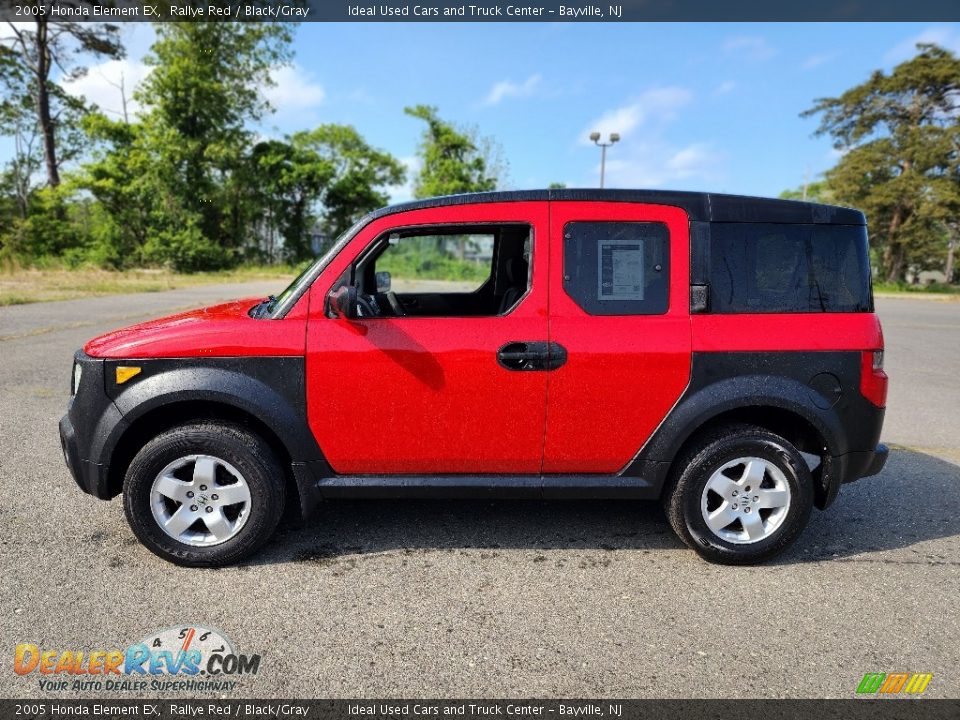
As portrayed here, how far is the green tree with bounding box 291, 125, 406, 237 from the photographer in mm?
42438

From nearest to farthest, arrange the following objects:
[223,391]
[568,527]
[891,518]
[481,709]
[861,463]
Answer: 1. [481,709]
2. [223,391]
3. [861,463]
4. [568,527]
5. [891,518]

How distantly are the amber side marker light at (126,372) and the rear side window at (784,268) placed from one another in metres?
2.83

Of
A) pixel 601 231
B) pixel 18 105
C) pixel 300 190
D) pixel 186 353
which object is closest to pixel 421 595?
pixel 186 353

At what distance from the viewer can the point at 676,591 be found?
2922 millimetres

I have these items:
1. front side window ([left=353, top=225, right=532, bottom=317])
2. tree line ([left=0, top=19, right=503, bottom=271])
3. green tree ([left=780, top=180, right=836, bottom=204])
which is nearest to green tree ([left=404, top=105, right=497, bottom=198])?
tree line ([left=0, top=19, right=503, bottom=271])

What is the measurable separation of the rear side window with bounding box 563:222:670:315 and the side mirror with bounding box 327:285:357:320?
1034 millimetres

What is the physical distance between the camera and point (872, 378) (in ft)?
10.2

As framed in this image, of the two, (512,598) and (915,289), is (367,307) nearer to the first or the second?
(512,598)

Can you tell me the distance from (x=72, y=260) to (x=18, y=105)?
580 inches

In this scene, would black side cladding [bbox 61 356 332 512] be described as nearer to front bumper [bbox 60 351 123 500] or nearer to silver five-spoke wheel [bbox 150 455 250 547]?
front bumper [bbox 60 351 123 500]

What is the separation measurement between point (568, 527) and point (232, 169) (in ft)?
134

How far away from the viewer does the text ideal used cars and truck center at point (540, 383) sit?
2.99 m

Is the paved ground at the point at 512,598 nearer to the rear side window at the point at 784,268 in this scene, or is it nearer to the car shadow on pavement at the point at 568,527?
the car shadow on pavement at the point at 568,527

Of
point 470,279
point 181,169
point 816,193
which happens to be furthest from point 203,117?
point 816,193
